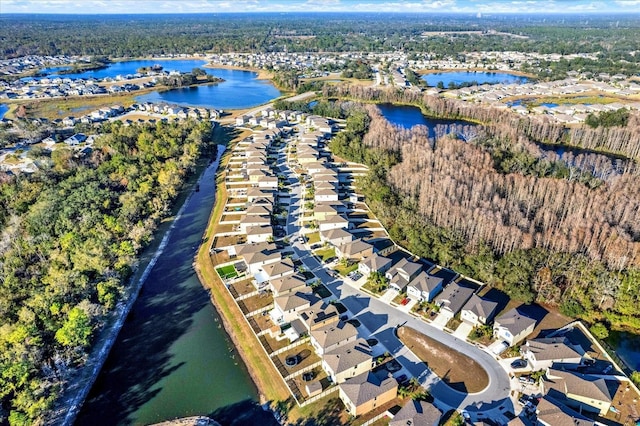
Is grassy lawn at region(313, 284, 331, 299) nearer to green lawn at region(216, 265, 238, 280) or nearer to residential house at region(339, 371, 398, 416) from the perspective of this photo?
green lawn at region(216, 265, 238, 280)

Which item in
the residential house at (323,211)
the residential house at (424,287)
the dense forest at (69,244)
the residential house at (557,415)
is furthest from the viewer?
the residential house at (323,211)

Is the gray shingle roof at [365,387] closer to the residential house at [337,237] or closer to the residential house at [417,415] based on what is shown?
the residential house at [417,415]

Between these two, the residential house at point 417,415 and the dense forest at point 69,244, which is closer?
the residential house at point 417,415

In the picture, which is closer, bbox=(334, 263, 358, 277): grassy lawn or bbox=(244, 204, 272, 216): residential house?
bbox=(334, 263, 358, 277): grassy lawn

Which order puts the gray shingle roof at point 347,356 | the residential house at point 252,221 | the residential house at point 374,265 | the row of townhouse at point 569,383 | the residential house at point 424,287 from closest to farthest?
the row of townhouse at point 569,383
the gray shingle roof at point 347,356
the residential house at point 424,287
the residential house at point 374,265
the residential house at point 252,221

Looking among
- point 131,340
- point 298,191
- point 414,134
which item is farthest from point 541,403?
point 414,134

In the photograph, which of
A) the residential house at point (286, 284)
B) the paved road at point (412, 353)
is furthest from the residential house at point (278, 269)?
the paved road at point (412, 353)

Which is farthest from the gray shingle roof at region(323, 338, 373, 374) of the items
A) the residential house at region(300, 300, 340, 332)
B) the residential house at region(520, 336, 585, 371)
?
the residential house at region(520, 336, 585, 371)

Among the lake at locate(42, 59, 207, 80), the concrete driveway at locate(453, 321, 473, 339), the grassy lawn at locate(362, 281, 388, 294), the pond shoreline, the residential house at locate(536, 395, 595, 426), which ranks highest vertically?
the lake at locate(42, 59, 207, 80)
